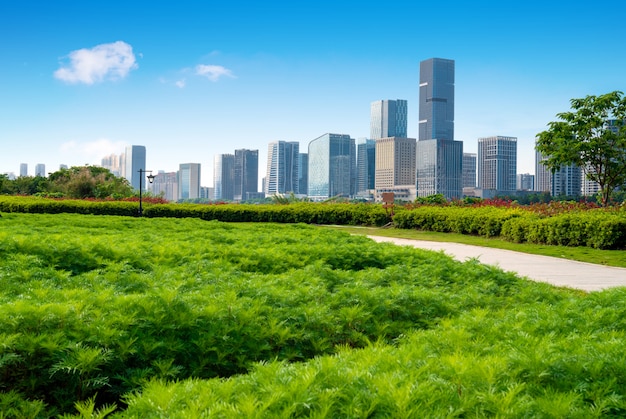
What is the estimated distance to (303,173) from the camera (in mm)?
193000

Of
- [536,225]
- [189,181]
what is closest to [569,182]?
[536,225]

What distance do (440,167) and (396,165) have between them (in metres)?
14.7

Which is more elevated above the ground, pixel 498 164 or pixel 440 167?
pixel 498 164

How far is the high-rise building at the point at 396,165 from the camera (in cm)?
18438

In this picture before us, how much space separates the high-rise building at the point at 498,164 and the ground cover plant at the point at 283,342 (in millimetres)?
185726

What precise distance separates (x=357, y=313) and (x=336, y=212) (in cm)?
1803

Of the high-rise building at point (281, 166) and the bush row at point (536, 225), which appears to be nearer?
the bush row at point (536, 225)

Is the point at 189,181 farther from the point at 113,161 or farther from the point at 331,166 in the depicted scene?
the point at 331,166

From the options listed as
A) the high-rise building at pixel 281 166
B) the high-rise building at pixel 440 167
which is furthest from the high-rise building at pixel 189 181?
the high-rise building at pixel 440 167

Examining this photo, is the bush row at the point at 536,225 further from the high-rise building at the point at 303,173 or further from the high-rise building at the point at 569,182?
the high-rise building at the point at 303,173

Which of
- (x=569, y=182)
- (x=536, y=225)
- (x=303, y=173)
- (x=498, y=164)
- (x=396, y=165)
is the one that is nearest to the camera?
(x=536, y=225)

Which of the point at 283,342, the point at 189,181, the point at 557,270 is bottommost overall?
the point at 557,270

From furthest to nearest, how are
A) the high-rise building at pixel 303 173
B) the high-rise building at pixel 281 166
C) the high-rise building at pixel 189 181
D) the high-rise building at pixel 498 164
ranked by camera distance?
the high-rise building at pixel 303 173
the high-rise building at pixel 498 164
the high-rise building at pixel 281 166
the high-rise building at pixel 189 181

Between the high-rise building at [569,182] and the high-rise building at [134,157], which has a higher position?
the high-rise building at [134,157]
